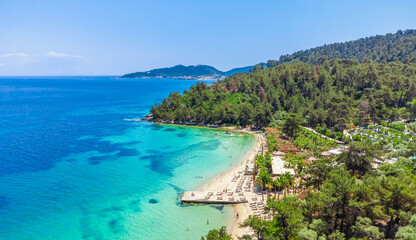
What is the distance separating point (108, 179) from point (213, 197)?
2043 cm

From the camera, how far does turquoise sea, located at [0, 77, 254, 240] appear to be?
96.5 ft

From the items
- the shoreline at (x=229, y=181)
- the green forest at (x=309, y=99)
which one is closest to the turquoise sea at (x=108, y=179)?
the shoreline at (x=229, y=181)

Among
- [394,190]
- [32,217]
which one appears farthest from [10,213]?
[394,190]

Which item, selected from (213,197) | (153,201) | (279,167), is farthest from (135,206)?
(279,167)

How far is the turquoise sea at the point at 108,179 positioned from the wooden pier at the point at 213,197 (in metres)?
1.14

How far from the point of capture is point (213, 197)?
35000mm

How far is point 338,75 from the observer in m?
95.2

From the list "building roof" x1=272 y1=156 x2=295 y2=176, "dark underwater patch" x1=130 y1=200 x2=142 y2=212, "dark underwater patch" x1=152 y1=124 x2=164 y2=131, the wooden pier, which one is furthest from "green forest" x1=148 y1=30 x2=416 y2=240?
"dark underwater patch" x1=130 y1=200 x2=142 y2=212

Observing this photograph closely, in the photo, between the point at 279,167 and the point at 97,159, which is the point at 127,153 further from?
A: the point at 279,167

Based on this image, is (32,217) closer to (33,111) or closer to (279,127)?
(279,127)

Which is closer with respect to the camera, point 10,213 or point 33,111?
point 10,213

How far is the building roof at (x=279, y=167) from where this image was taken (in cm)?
3881

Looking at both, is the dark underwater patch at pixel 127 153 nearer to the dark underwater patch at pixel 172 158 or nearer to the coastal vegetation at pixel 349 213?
the dark underwater patch at pixel 172 158

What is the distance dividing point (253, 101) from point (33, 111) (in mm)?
103641
